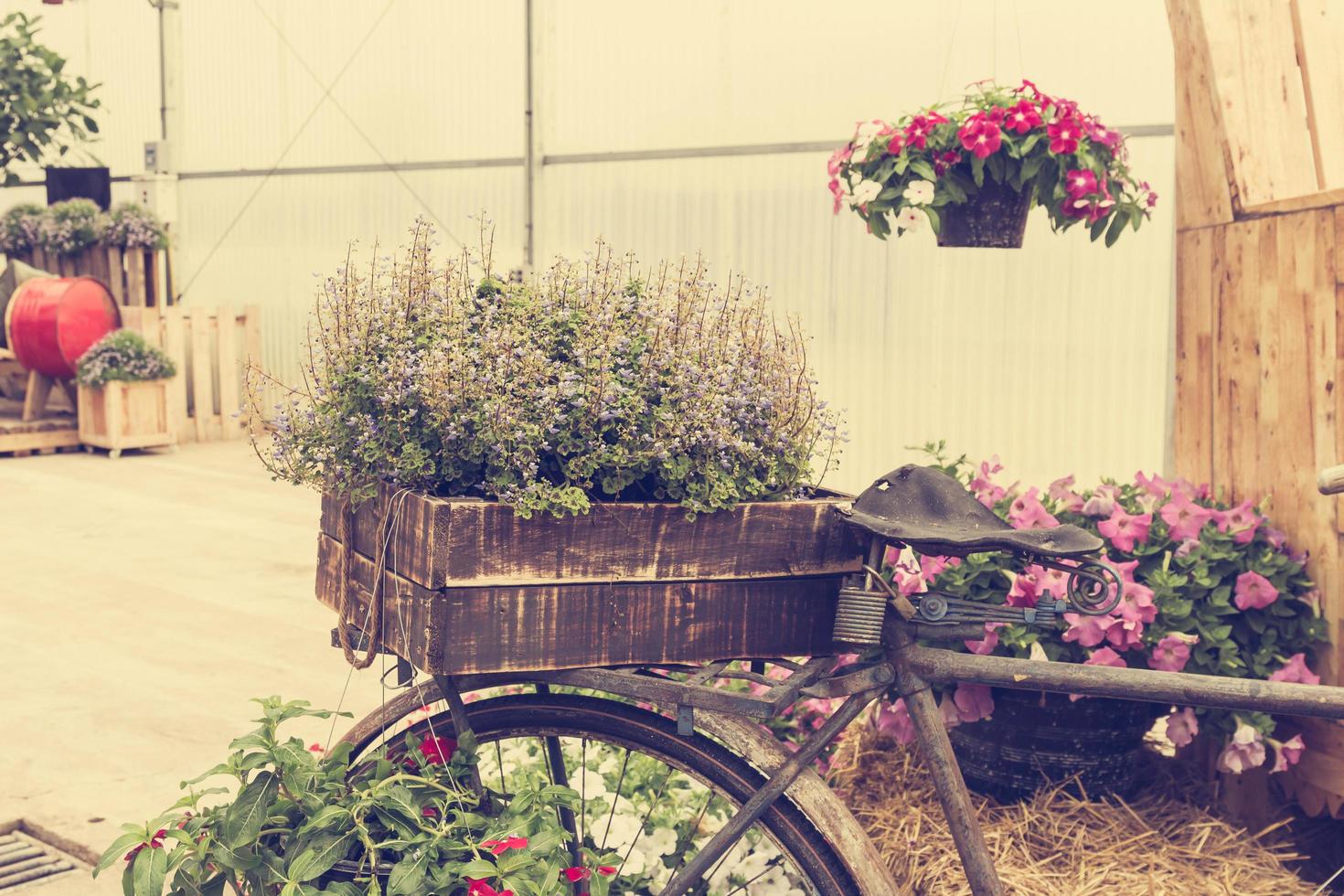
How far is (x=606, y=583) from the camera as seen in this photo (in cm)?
224

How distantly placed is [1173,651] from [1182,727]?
16cm

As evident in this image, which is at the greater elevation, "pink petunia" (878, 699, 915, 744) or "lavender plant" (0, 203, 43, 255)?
"lavender plant" (0, 203, 43, 255)

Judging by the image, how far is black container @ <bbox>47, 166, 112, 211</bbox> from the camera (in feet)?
44.1

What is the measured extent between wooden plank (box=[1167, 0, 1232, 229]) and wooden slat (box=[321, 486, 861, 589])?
1601 millimetres

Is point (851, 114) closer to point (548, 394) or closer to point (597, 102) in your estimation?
point (597, 102)

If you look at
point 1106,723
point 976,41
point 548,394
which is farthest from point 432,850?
point 976,41

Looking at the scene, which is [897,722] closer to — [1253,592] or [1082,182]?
[1253,592]

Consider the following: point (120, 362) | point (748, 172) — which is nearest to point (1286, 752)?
point (748, 172)

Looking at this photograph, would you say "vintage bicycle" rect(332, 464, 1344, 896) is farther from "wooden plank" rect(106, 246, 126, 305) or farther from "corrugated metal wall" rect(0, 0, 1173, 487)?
"wooden plank" rect(106, 246, 126, 305)

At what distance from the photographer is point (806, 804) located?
2.30 m

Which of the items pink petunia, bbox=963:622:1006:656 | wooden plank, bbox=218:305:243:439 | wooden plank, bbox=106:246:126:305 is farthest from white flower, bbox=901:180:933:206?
wooden plank, bbox=106:246:126:305

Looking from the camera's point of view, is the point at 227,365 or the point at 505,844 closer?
the point at 505,844

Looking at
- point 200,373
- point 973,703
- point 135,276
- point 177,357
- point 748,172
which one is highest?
point 748,172

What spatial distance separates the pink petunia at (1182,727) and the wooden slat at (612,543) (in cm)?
107
